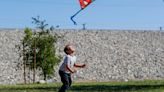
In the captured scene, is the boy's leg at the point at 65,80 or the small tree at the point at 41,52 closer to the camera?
the boy's leg at the point at 65,80

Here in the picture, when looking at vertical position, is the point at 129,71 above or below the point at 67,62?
below

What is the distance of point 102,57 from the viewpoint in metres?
69.4

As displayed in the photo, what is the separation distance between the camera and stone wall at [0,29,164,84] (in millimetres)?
61812

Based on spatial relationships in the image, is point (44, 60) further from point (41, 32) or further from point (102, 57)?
point (102, 57)

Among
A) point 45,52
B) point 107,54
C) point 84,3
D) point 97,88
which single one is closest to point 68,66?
point 84,3

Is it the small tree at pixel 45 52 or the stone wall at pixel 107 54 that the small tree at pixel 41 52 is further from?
the stone wall at pixel 107 54

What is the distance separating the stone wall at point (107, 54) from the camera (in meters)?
61.8

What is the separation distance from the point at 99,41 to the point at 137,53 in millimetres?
5601

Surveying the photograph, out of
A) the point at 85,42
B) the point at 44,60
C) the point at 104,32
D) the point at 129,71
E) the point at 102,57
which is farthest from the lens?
the point at 104,32

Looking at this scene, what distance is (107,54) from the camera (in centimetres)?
7075

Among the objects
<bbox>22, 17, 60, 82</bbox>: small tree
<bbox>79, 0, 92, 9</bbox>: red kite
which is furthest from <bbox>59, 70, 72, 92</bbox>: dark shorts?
<bbox>22, 17, 60, 82</bbox>: small tree

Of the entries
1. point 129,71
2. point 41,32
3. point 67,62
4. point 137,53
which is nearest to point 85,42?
point 137,53

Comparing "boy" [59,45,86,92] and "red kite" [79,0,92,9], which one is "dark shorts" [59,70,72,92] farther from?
"red kite" [79,0,92,9]

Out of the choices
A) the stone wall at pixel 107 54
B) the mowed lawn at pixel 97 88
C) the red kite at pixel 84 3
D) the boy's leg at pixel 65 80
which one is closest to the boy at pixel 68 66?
the boy's leg at pixel 65 80
